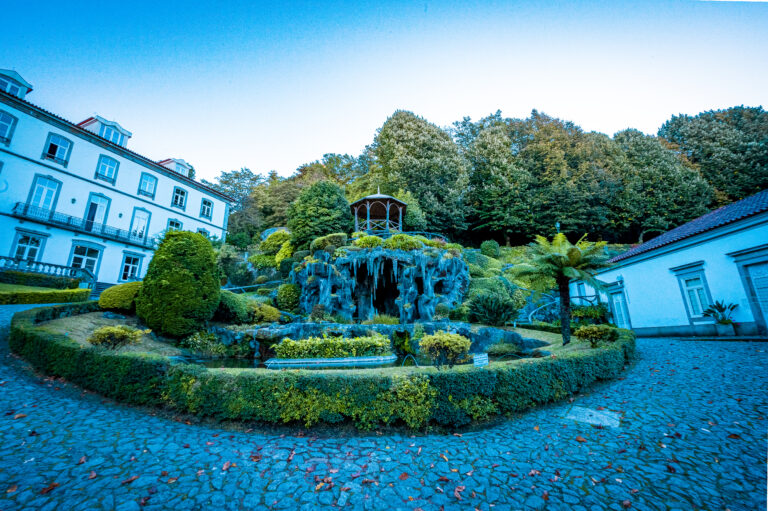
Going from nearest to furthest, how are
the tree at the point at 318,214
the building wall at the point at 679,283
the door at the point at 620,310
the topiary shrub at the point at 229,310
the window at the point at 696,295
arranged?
1. the building wall at the point at 679,283
2. the window at the point at 696,295
3. the topiary shrub at the point at 229,310
4. the door at the point at 620,310
5. the tree at the point at 318,214

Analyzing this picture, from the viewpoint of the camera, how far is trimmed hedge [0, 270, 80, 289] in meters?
14.7

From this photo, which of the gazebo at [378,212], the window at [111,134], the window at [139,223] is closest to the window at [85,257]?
the window at [139,223]

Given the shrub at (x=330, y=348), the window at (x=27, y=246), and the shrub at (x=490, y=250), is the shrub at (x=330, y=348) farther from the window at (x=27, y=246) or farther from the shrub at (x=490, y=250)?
the window at (x=27, y=246)

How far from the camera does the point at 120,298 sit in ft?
40.0

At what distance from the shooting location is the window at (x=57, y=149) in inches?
775

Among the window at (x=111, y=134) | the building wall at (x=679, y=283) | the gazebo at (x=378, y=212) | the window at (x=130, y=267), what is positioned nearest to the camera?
the building wall at (x=679, y=283)

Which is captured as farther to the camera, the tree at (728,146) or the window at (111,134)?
the tree at (728,146)

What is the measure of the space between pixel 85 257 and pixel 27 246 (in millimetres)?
2845

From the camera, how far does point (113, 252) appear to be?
22.3 metres

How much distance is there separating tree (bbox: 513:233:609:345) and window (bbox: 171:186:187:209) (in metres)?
29.4

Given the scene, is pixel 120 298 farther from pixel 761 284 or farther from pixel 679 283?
pixel 761 284

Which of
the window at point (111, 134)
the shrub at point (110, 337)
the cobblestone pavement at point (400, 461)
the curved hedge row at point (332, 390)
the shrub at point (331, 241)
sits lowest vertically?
the cobblestone pavement at point (400, 461)

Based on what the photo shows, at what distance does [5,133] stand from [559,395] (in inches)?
1203

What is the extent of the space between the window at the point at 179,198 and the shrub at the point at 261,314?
1891cm
